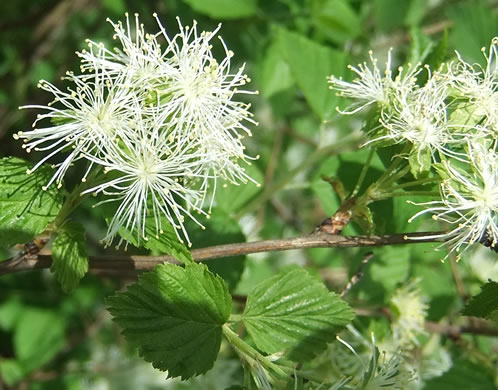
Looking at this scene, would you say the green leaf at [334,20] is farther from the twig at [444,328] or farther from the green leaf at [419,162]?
the green leaf at [419,162]

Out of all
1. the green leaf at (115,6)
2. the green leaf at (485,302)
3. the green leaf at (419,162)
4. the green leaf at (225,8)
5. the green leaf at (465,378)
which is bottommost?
the green leaf at (465,378)

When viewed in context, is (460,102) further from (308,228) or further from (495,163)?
(308,228)

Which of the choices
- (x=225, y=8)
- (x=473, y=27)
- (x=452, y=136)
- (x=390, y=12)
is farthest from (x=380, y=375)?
(x=390, y=12)

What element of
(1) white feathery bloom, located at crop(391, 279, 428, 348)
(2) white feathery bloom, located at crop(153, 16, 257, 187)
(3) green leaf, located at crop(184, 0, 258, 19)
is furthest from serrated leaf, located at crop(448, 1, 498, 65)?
(2) white feathery bloom, located at crop(153, 16, 257, 187)

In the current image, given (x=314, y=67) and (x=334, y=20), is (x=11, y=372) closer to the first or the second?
(x=314, y=67)

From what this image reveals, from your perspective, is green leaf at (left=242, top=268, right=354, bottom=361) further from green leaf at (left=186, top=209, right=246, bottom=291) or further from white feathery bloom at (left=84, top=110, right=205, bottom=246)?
green leaf at (left=186, top=209, right=246, bottom=291)

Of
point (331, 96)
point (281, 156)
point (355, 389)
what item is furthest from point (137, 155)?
point (281, 156)

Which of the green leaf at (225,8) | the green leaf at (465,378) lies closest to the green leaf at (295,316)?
the green leaf at (465,378)
